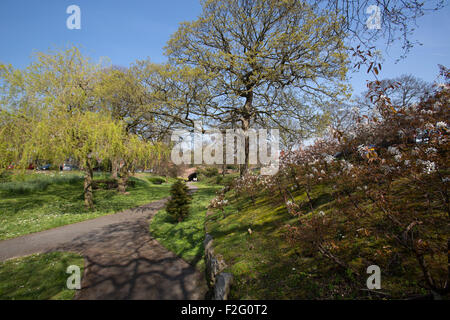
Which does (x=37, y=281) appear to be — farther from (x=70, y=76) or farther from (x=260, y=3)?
(x=260, y=3)

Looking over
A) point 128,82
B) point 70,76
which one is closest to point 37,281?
point 70,76

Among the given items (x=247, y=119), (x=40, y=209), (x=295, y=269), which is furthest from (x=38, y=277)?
(x=247, y=119)

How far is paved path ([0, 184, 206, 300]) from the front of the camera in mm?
3739

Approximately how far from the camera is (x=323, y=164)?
6.00 m

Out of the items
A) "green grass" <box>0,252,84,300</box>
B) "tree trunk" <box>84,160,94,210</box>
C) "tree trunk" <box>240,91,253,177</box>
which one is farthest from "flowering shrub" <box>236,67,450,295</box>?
"tree trunk" <box>84,160,94,210</box>

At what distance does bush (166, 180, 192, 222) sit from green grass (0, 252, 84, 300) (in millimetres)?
3712

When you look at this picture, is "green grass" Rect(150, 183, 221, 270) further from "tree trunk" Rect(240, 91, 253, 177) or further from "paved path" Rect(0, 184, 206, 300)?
"tree trunk" Rect(240, 91, 253, 177)

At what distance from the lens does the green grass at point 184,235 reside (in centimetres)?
541

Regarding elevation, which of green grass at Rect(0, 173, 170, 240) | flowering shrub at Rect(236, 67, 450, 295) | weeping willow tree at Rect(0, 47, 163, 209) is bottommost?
green grass at Rect(0, 173, 170, 240)

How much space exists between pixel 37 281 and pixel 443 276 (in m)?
6.88

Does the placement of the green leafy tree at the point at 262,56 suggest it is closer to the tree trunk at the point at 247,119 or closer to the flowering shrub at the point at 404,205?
the tree trunk at the point at 247,119

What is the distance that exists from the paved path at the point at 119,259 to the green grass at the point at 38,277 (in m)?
0.35
